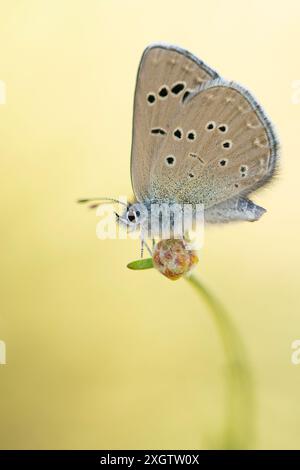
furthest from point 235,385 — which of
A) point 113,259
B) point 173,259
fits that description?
point 113,259

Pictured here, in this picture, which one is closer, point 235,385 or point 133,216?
point 235,385

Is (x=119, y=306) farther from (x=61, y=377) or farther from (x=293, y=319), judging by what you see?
(x=293, y=319)

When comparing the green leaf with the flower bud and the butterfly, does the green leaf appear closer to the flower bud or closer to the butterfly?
the flower bud

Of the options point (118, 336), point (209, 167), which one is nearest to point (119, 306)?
point (118, 336)

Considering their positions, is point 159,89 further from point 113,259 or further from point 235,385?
point 113,259

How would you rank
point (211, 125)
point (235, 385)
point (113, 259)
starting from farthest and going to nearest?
point (113, 259)
point (211, 125)
point (235, 385)

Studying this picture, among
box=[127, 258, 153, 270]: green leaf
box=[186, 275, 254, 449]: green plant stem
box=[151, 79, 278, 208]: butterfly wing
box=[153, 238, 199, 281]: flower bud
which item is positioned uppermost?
box=[151, 79, 278, 208]: butterfly wing

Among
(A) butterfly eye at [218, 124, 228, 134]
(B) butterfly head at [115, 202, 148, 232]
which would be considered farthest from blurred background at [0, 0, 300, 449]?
(A) butterfly eye at [218, 124, 228, 134]
